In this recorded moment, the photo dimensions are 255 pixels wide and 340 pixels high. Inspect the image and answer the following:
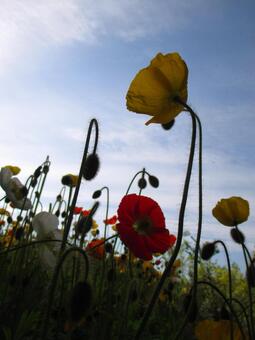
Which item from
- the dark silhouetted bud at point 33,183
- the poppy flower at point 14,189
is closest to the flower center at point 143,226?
the poppy flower at point 14,189

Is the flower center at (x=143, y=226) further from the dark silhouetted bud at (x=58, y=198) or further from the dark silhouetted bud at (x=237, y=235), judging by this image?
the dark silhouetted bud at (x=58, y=198)

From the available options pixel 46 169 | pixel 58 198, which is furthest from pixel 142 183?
pixel 58 198

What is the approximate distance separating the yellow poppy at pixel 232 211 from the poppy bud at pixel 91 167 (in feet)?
2.89

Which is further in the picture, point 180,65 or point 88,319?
point 88,319

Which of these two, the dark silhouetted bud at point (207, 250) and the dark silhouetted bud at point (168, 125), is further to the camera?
the dark silhouetted bud at point (207, 250)

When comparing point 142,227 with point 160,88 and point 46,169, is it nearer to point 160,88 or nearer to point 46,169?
point 160,88

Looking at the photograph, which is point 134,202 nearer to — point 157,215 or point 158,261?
point 157,215

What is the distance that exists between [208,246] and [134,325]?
3.26ft

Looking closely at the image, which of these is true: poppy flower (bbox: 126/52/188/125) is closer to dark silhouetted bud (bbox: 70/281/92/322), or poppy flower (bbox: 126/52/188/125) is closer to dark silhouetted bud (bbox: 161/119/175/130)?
dark silhouetted bud (bbox: 161/119/175/130)

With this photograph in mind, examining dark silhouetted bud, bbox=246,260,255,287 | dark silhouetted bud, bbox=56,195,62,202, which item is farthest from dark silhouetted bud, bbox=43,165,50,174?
dark silhouetted bud, bbox=246,260,255,287

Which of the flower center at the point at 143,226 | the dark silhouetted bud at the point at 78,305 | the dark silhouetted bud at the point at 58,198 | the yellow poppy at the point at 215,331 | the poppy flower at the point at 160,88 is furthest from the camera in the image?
the dark silhouetted bud at the point at 58,198

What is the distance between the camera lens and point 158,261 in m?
5.20

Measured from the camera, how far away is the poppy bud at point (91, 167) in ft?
4.92

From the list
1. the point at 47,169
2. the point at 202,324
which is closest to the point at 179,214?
the point at 202,324
